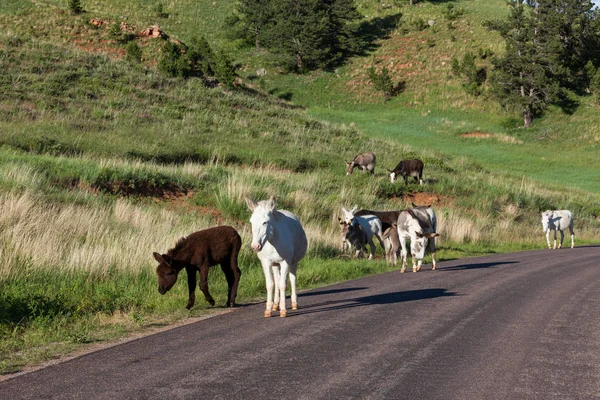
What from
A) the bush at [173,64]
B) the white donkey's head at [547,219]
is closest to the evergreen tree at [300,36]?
the bush at [173,64]

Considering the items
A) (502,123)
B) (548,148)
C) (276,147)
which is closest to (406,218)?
(276,147)

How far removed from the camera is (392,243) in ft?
64.8

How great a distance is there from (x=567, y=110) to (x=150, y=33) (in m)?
44.2

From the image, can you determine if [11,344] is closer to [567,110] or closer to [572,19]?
Answer: [567,110]

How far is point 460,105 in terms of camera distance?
261ft

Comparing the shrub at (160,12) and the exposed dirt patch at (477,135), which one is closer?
the exposed dirt patch at (477,135)

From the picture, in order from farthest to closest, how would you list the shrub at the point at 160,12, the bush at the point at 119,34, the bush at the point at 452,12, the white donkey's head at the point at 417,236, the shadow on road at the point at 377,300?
1. the bush at the point at 452,12
2. the shrub at the point at 160,12
3. the bush at the point at 119,34
4. the white donkey's head at the point at 417,236
5. the shadow on road at the point at 377,300

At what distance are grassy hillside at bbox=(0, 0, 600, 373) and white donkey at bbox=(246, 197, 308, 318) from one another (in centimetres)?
158

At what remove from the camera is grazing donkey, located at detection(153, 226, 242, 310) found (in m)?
11.3

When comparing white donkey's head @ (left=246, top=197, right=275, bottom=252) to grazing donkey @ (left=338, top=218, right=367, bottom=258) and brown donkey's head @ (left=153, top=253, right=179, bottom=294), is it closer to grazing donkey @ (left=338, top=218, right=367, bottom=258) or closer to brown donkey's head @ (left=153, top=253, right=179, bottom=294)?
brown donkey's head @ (left=153, top=253, right=179, bottom=294)

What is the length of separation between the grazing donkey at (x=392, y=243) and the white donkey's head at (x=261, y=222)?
979 centimetres

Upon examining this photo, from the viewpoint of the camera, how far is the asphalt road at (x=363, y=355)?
263 inches

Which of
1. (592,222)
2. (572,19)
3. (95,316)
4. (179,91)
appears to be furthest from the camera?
(572,19)

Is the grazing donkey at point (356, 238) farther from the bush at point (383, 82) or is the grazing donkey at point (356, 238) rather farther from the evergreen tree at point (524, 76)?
the bush at point (383, 82)
